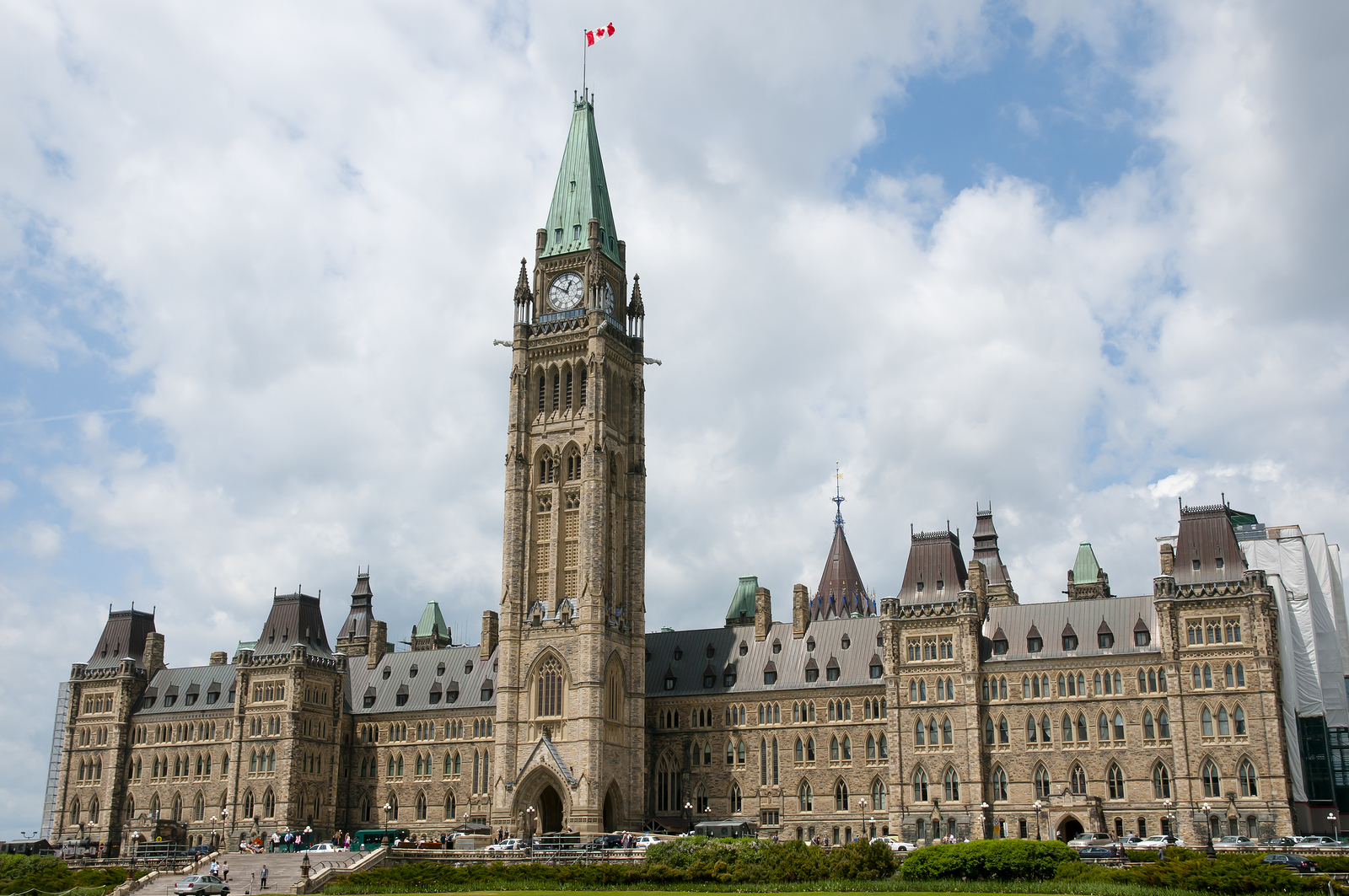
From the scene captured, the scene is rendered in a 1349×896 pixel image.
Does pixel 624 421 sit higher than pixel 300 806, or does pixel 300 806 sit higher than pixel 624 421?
pixel 624 421

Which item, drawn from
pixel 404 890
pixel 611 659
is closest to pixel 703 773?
pixel 611 659

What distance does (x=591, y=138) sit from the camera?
114312mm

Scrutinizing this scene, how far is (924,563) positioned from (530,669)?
3022 cm

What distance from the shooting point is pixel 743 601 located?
5256 inches

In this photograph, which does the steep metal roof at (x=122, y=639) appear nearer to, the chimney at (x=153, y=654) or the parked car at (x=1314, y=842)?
the chimney at (x=153, y=654)

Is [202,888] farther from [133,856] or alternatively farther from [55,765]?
[55,765]

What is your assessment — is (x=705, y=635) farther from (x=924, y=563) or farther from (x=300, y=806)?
(x=300, y=806)

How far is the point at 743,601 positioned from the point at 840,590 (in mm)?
10233

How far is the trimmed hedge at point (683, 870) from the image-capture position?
191ft

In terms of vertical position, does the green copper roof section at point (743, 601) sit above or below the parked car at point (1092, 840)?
above

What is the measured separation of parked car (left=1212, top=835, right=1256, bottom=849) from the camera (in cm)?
7388

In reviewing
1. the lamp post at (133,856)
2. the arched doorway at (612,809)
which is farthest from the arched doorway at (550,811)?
the lamp post at (133,856)

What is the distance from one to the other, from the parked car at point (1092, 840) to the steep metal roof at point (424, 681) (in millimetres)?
50790

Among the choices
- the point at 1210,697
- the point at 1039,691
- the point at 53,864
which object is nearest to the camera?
the point at 53,864
